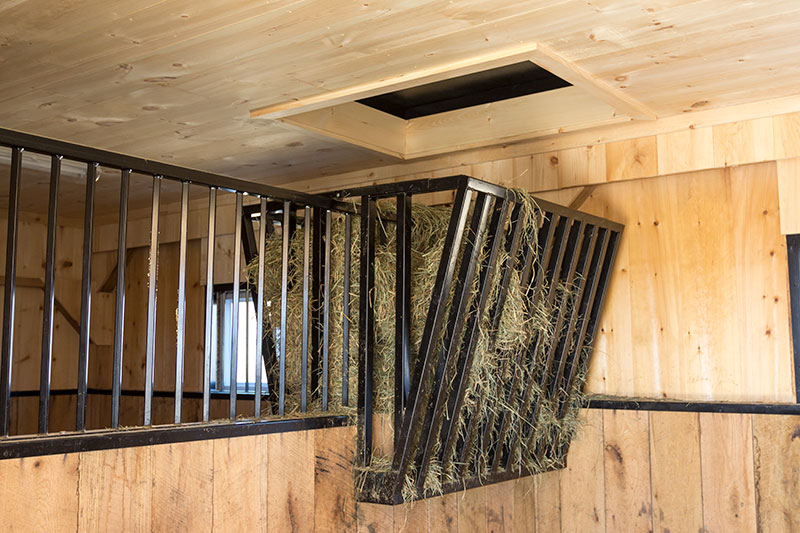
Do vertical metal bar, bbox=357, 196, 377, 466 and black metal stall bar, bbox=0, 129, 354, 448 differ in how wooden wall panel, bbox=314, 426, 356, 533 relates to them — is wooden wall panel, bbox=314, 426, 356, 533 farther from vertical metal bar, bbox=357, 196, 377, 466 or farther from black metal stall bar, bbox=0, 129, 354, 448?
black metal stall bar, bbox=0, 129, 354, 448

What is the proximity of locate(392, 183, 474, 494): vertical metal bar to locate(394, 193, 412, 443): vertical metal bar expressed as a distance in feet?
0.27

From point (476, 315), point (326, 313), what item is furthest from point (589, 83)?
point (326, 313)

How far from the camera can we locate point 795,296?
3.15 metres

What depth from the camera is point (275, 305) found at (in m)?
3.34

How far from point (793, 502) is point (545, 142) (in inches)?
71.3

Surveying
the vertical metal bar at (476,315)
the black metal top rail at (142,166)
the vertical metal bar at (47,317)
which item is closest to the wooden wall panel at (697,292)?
the vertical metal bar at (476,315)

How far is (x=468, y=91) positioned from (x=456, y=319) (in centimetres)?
137

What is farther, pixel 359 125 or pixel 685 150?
pixel 359 125

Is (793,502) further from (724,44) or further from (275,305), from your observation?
(275,305)

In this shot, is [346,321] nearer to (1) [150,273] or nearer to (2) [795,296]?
(1) [150,273]

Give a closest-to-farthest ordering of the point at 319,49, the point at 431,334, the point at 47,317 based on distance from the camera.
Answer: the point at 47,317
the point at 319,49
the point at 431,334

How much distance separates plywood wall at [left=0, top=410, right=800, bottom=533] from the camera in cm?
216

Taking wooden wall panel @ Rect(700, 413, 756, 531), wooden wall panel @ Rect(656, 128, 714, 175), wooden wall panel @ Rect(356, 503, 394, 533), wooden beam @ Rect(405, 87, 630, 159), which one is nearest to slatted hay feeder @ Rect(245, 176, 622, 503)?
wooden wall panel @ Rect(356, 503, 394, 533)

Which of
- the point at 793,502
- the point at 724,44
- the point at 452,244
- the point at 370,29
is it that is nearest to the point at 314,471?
the point at 452,244
